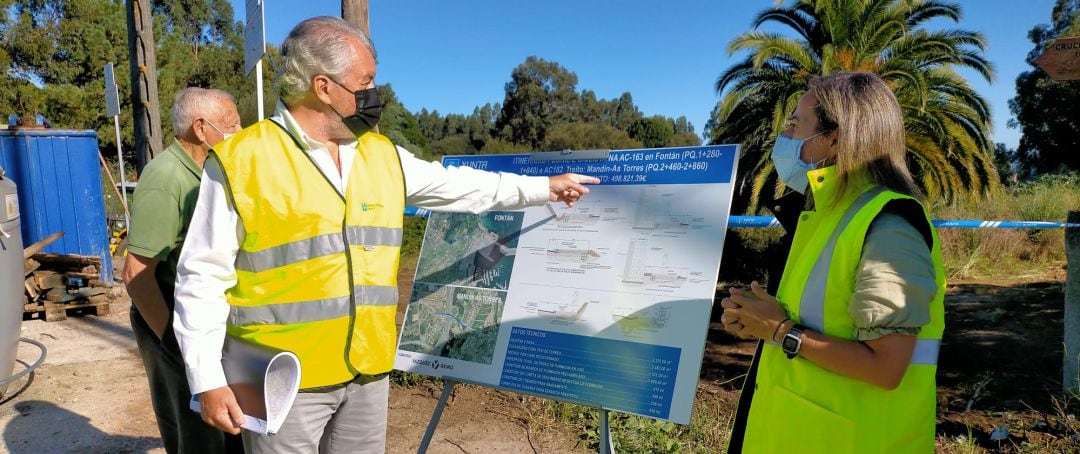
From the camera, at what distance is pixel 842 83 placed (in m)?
1.71

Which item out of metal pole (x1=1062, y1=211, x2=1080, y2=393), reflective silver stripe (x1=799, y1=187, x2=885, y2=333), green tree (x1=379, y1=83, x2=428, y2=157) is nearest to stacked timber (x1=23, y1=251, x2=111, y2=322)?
reflective silver stripe (x1=799, y1=187, x2=885, y2=333)

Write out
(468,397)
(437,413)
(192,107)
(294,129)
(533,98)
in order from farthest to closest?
(533,98), (468,397), (437,413), (192,107), (294,129)

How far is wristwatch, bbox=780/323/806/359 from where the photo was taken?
5.25 ft

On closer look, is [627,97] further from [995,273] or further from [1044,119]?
[995,273]

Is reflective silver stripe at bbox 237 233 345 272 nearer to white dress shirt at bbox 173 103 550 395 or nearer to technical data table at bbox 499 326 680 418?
white dress shirt at bbox 173 103 550 395

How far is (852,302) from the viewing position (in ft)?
4.92

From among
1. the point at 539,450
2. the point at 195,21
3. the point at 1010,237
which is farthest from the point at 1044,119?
the point at 195,21

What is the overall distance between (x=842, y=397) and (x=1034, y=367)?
17.4 ft

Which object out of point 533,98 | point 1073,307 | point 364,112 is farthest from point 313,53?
point 533,98

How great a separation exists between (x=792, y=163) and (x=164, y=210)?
2.26 meters

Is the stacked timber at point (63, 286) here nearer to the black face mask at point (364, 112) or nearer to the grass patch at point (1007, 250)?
the black face mask at point (364, 112)

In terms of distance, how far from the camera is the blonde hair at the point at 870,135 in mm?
1646

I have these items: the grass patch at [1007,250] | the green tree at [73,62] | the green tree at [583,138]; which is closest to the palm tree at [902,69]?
the grass patch at [1007,250]

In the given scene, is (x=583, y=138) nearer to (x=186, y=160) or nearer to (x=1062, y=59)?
(x=1062, y=59)
